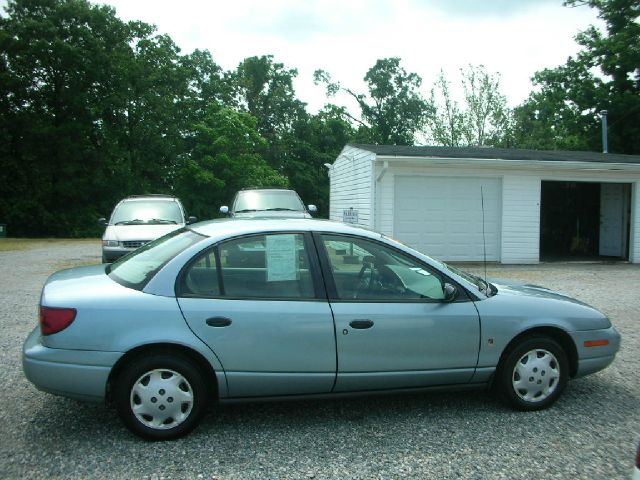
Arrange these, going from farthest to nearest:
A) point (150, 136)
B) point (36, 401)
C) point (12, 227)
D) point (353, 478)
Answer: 1. point (150, 136)
2. point (12, 227)
3. point (36, 401)
4. point (353, 478)

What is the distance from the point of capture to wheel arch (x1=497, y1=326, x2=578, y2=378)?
14.1 ft

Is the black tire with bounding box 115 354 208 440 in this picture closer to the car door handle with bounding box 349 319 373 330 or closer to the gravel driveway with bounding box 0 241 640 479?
the gravel driveway with bounding box 0 241 640 479

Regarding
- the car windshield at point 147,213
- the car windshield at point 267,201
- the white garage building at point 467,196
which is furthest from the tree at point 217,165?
the car windshield at point 147,213

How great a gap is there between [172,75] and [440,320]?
35.8m

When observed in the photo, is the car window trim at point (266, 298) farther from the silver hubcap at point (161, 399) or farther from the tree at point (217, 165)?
the tree at point (217, 165)

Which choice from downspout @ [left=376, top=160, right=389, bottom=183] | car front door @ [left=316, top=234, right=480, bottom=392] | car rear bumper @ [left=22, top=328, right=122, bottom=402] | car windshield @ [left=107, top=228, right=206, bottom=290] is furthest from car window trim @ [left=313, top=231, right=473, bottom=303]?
downspout @ [left=376, top=160, right=389, bottom=183]

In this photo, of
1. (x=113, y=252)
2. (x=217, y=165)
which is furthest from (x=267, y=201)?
(x=217, y=165)

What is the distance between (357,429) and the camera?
403cm

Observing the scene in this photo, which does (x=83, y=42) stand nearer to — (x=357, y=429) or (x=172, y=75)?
(x=172, y=75)

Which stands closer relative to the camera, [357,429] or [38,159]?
[357,429]

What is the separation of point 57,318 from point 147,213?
8980 millimetres

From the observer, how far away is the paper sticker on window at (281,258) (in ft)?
13.2

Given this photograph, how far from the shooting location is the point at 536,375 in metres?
4.33

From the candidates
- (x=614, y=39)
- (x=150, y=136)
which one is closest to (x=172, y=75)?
(x=150, y=136)
